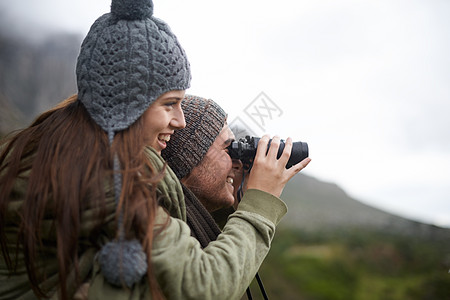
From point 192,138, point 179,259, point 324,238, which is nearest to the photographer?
point 179,259

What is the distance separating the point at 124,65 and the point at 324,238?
5.60 m

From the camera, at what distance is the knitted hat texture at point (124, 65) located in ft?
5.18

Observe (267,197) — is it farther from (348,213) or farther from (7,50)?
(348,213)

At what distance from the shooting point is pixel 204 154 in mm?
2346

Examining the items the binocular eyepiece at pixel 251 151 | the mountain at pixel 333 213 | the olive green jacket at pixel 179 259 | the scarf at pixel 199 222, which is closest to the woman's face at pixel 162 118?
the olive green jacket at pixel 179 259

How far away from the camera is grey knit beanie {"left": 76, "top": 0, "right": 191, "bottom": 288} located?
62.1 inches

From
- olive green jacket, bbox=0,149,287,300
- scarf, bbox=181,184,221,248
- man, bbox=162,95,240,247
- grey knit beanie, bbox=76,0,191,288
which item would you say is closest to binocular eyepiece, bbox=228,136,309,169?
man, bbox=162,95,240,247

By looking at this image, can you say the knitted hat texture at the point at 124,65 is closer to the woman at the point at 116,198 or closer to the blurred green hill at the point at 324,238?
the woman at the point at 116,198

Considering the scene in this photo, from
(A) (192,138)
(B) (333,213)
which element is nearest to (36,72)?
(A) (192,138)

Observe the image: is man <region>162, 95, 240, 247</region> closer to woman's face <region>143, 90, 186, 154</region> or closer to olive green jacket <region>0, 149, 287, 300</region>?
woman's face <region>143, 90, 186, 154</region>

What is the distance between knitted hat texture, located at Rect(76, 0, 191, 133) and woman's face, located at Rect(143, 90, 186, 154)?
43mm

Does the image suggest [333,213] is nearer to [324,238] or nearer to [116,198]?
[324,238]

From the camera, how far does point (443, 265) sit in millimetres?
5730

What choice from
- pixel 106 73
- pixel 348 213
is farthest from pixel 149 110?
pixel 348 213
